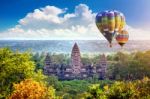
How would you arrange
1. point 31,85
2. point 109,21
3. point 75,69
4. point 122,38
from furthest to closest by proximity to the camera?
point 75,69 < point 122,38 < point 109,21 < point 31,85

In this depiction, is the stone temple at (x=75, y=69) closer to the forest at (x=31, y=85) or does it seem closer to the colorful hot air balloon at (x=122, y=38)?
the colorful hot air balloon at (x=122, y=38)

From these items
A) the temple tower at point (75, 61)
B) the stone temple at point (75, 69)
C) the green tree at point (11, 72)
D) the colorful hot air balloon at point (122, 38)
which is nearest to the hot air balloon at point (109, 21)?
the colorful hot air balloon at point (122, 38)

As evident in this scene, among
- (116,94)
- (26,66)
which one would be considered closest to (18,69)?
(26,66)

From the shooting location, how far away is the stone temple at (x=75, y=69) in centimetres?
9200

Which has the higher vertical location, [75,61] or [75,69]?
[75,61]

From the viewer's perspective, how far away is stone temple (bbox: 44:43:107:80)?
92000mm

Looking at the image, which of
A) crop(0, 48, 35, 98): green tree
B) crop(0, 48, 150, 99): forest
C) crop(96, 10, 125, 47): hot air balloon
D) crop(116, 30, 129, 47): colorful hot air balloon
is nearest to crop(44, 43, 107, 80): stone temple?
crop(116, 30, 129, 47): colorful hot air balloon

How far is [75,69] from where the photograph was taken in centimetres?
9606

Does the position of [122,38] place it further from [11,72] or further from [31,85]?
[31,85]

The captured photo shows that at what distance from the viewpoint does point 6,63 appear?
32.8 m

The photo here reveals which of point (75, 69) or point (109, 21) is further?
point (75, 69)

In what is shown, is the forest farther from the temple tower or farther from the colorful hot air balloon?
the temple tower

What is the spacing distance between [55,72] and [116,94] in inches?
2779

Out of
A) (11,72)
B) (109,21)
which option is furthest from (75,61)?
(11,72)
